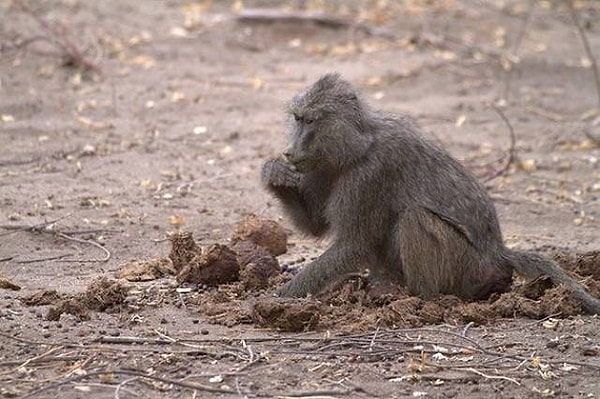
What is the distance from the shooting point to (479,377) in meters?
5.38

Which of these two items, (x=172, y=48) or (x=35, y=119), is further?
(x=172, y=48)

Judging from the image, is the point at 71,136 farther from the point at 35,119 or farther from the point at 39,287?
the point at 39,287

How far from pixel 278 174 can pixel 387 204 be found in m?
0.62

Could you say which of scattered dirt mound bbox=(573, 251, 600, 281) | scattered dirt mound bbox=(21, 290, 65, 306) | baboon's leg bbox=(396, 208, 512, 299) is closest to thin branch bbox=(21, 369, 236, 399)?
scattered dirt mound bbox=(21, 290, 65, 306)

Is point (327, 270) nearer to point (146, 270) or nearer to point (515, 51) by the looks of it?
point (146, 270)

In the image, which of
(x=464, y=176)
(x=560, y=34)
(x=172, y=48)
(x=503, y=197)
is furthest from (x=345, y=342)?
(x=560, y=34)

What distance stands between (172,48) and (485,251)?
7.17m

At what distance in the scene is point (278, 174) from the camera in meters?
6.70

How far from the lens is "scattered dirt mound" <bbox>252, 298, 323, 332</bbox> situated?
5.89 metres

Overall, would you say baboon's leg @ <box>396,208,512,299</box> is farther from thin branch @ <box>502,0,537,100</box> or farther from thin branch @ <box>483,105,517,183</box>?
thin branch @ <box>502,0,537,100</box>

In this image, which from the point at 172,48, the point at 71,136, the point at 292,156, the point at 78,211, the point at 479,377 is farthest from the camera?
the point at 172,48

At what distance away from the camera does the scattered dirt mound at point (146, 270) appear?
269 inches

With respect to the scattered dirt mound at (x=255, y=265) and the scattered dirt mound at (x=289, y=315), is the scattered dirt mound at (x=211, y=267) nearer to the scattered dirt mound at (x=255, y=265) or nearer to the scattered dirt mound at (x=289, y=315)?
the scattered dirt mound at (x=255, y=265)

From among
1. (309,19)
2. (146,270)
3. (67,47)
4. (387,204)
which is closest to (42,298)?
(146,270)
